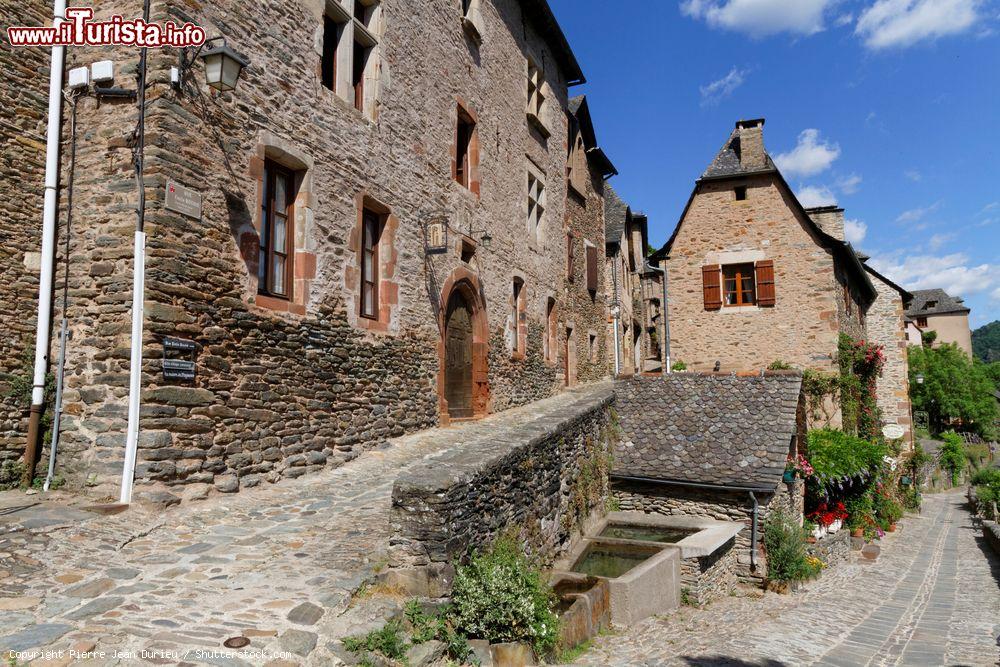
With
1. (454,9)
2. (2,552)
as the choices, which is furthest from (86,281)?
(454,9)

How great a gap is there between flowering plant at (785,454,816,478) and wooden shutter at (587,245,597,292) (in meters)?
9.33

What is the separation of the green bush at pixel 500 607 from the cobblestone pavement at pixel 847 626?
0.87 metres

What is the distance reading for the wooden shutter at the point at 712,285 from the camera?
16828 millimetres

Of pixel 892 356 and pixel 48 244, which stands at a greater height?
pixel 48 244

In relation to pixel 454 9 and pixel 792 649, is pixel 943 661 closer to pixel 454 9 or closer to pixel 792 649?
pixel 792 649

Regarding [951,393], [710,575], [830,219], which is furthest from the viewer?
[951,393]

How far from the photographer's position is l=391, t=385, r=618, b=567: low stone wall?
4930 millimetres

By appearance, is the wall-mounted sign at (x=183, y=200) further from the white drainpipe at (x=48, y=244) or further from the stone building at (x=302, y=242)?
the white drainpipe at (x=48, y=244)

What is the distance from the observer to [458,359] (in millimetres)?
12312

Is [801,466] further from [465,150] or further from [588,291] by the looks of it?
[588,291]

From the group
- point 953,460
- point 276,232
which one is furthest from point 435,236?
point 953,460

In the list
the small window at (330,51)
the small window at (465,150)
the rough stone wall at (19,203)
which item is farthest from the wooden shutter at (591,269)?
the rough stone wall at (19,203)

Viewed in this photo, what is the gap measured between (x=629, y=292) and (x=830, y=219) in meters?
7.74

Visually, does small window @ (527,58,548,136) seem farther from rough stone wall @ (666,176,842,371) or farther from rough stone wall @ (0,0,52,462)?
rough stone wall @ (0,0,52,462)
